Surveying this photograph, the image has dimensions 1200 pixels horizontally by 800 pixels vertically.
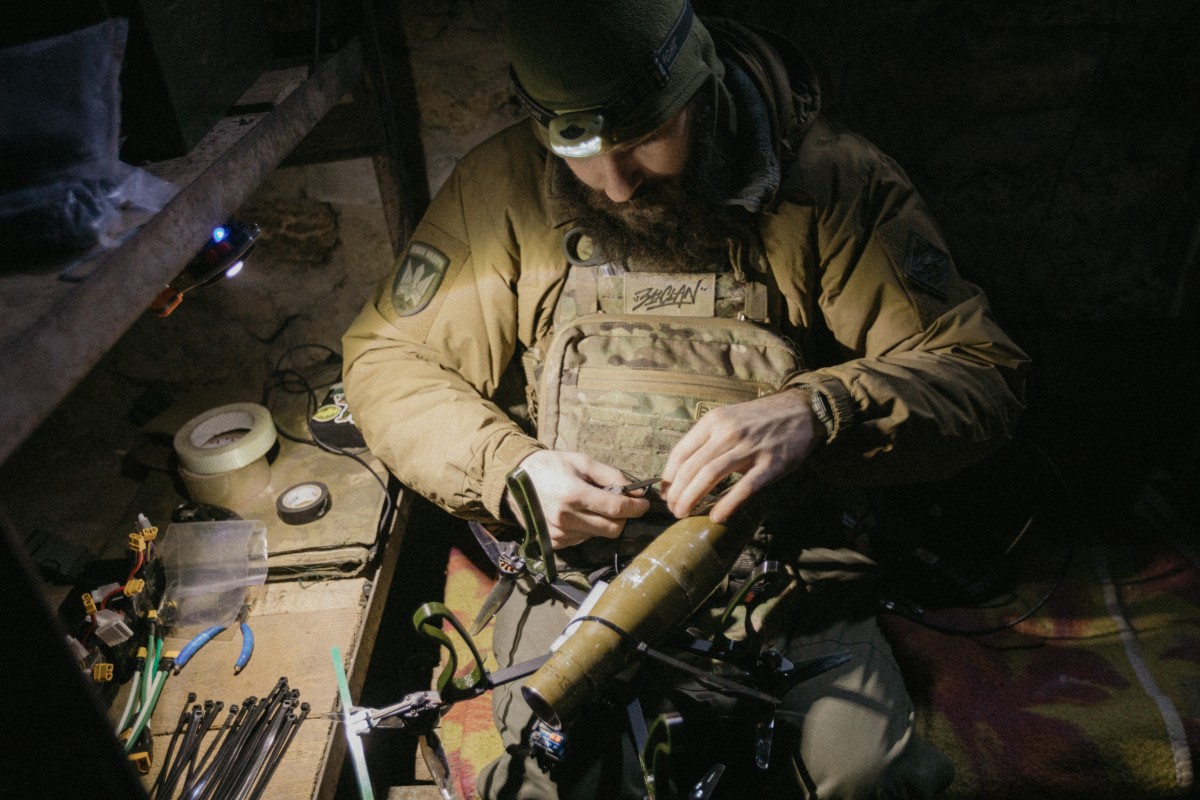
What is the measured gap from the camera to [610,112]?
155 centimetres

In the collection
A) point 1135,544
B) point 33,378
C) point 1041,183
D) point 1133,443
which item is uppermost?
point 33,378

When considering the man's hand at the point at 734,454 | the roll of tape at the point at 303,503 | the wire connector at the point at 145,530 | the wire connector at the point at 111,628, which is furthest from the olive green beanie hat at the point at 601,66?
the wire connector at the point at 111,628

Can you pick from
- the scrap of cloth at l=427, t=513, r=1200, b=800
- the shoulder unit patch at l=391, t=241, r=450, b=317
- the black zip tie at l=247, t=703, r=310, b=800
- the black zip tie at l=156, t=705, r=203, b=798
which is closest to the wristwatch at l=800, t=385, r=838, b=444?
the scrap of cloth at l=427, t=513, r=1200, b=800

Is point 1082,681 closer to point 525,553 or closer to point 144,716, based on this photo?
point 525,553

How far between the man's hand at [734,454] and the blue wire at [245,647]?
4.16ft

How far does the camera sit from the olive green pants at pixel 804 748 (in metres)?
1.57

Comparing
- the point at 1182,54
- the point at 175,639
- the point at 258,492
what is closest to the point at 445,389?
the point at 258,492

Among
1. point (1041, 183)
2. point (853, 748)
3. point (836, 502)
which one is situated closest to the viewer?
point (853, 748)

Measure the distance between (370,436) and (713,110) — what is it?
4.61 feet

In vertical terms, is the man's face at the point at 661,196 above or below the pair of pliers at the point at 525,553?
above

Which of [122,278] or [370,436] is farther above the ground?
[122,278]

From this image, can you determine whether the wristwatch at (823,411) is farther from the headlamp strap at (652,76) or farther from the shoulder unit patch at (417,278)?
the shoulder unit patch at (417,278)

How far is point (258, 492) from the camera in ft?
7.61

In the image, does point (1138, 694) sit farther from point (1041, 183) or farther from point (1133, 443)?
point (1041, 183)
